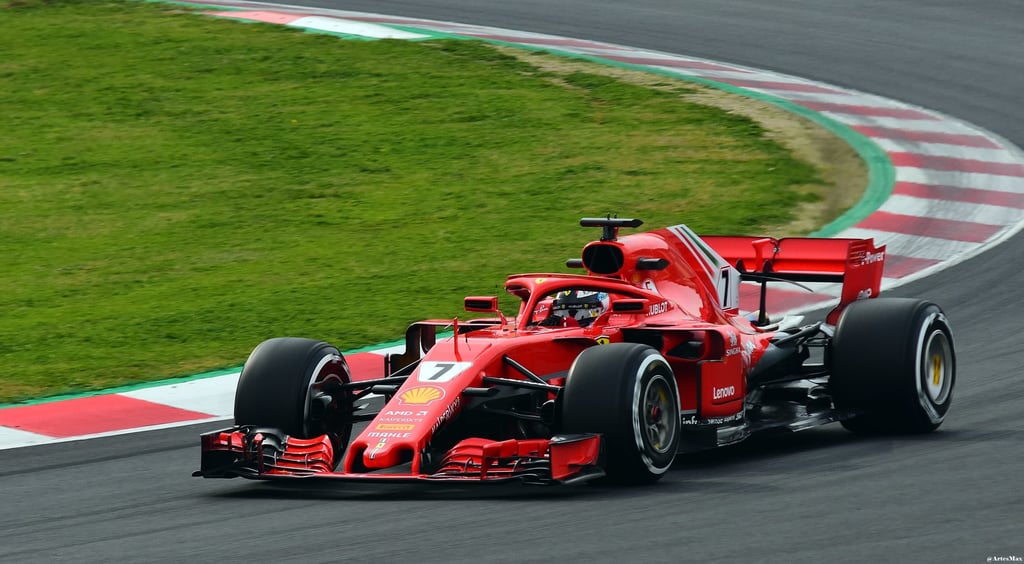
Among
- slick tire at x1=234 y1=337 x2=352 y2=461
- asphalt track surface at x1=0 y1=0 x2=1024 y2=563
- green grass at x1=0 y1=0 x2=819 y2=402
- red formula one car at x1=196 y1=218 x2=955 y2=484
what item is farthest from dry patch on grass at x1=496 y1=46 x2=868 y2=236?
slick tire at x1=234 y1=337 x2=352 y2=461

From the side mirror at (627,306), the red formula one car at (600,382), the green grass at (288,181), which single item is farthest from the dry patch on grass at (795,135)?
the side mirror at (627,306)

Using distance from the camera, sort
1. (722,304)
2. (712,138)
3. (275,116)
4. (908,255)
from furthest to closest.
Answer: (275,116) < (712,138) < (908,255) < (722,304)

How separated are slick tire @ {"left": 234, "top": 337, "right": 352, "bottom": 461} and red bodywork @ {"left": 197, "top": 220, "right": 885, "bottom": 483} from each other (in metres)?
0.12

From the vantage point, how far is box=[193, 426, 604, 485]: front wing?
692cm

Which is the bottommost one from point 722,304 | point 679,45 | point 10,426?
point 10,426

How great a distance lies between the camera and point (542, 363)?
7738mm

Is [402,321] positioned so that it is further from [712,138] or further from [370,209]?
[712,138]

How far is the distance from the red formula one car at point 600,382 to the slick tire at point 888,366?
0.01 m

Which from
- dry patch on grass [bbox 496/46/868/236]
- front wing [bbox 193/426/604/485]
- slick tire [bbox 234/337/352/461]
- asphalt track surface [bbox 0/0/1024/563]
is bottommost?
asphalt track surface [bbox 0/0/1024/563]

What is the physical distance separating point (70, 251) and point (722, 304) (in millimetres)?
7289

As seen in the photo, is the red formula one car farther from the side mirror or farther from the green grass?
the green grass

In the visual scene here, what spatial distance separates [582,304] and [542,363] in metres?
0.58

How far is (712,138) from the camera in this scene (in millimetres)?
16797

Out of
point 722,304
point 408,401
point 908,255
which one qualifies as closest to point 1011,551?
point 408,401
